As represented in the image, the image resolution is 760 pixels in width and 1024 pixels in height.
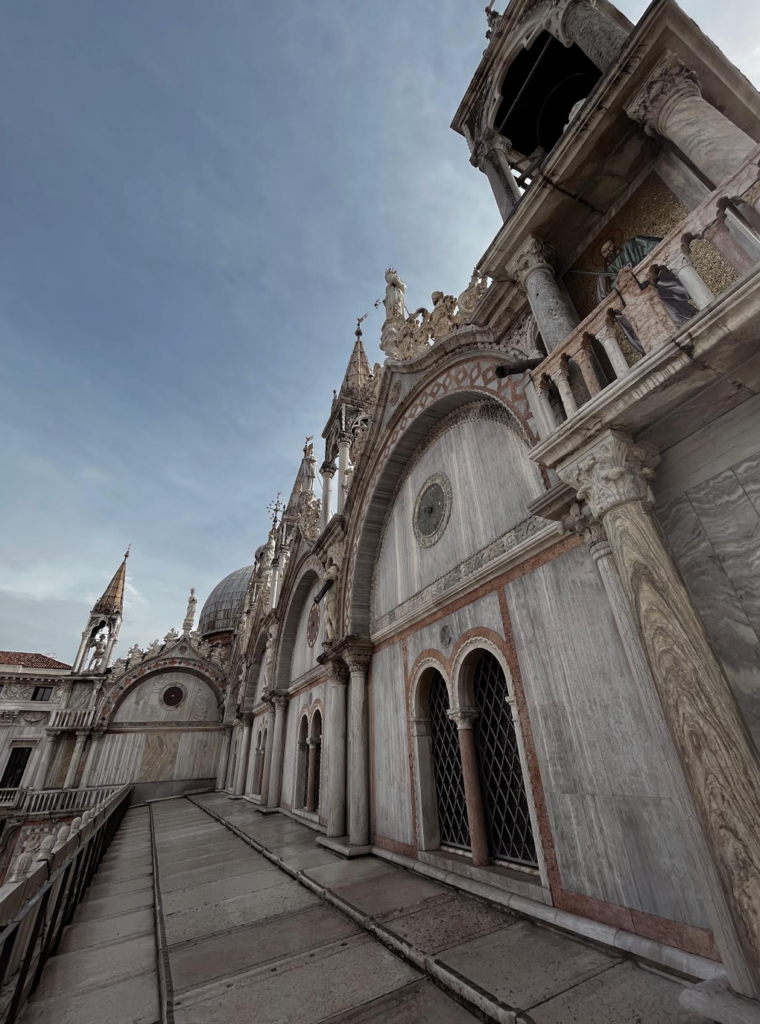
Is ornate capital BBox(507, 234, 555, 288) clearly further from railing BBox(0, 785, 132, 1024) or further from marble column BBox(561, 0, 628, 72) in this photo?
railing BBox(0, 785, 132, 1024)

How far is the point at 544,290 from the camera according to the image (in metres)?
3.98

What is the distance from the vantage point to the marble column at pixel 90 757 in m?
19.2

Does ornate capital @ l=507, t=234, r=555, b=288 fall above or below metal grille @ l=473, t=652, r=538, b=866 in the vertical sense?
above

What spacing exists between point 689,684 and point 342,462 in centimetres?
914

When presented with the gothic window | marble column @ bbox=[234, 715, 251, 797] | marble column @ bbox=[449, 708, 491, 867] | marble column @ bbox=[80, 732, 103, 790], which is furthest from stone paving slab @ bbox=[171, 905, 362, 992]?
marble column @ bbox=[80, 732, 103, 790]

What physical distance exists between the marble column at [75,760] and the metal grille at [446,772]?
69.7 ft

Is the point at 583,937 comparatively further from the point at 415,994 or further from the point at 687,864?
the point at 415,994

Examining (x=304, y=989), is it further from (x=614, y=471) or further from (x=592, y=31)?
(x=592, y=31)

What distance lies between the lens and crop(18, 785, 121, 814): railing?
16312mm

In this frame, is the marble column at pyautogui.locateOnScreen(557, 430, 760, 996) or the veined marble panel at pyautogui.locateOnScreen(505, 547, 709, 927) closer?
the marble column at pyautogui.locateOnScreen(557, 430, 760, 996)

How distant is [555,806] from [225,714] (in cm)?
2209

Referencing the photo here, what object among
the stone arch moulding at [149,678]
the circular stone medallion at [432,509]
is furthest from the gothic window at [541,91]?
the stone arch moulding at [149,678]

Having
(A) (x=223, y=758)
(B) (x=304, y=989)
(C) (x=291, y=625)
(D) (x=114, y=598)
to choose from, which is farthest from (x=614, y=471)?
(D) (x=114, y=598)

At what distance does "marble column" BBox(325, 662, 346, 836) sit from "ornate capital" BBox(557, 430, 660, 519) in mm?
6486
